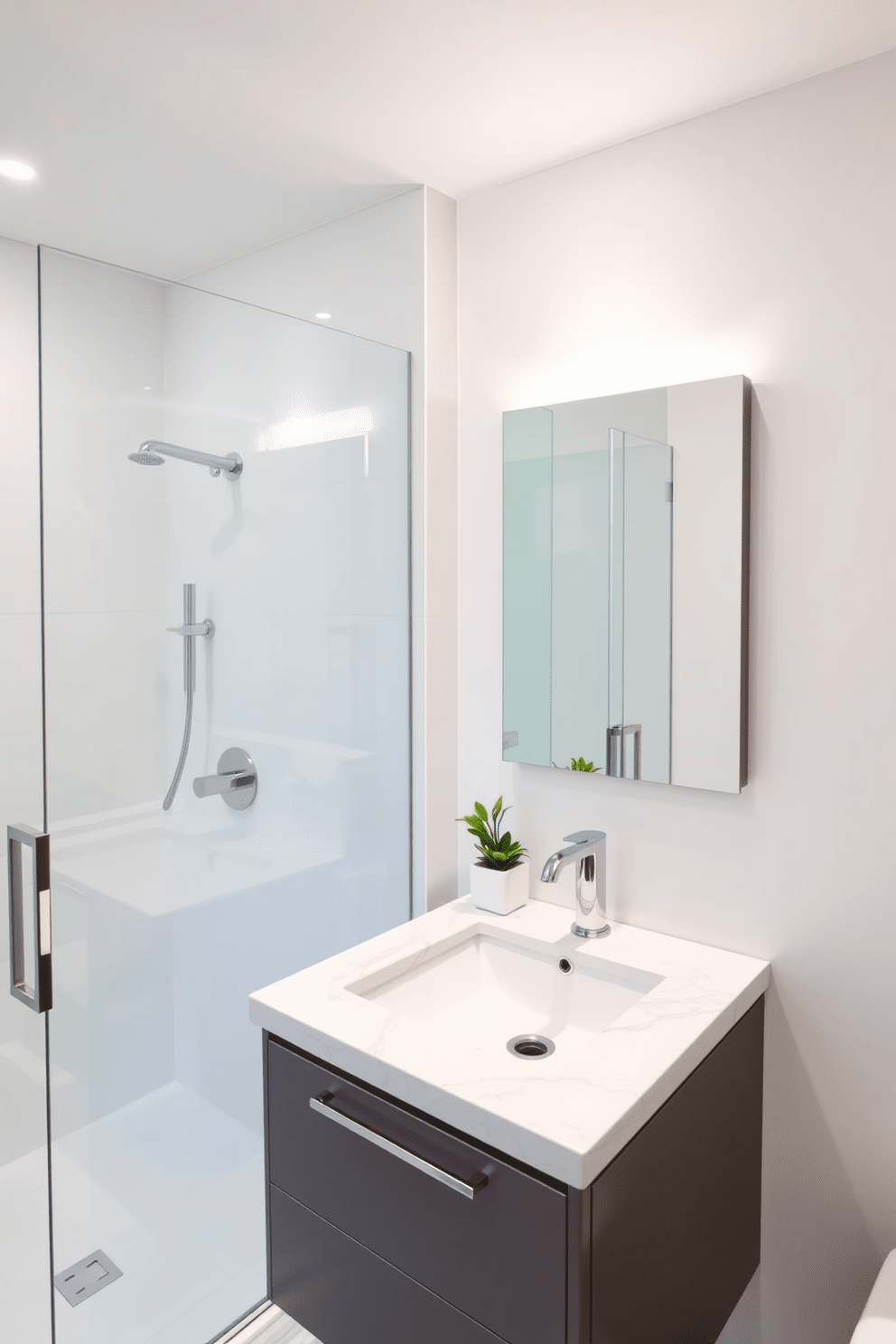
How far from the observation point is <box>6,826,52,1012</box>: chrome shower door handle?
1433 mm

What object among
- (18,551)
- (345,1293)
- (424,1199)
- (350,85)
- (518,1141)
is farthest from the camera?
(18,551)

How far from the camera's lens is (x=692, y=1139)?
1.36 meters

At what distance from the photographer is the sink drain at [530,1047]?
1572 millimetres

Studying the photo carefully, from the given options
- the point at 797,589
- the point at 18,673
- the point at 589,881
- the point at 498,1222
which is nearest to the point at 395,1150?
the point at 498,1222

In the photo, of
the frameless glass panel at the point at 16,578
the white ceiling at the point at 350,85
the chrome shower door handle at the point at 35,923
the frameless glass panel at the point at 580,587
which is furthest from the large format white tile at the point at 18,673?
the frameless glass panel at the point at 580,587

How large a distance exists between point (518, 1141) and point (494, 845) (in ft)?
2.59

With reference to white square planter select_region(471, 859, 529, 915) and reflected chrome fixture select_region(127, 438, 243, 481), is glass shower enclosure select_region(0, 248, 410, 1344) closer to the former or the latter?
reflected chrome fixture select_region(127, 438, 243, 481)

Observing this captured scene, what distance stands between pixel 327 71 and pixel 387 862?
1.53m

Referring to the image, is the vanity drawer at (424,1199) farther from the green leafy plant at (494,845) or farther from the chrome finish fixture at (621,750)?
the chrome finish fixture at (621,750)

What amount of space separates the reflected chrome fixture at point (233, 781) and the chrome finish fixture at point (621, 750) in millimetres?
725

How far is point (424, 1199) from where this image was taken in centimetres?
127

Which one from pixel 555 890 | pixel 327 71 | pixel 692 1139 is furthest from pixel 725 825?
pixel 327 71

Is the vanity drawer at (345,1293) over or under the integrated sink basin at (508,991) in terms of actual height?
under

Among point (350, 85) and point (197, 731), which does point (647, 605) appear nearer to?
point (197, 731)
